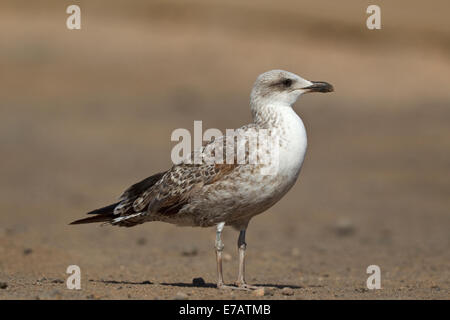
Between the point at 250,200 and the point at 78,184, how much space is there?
458 inches

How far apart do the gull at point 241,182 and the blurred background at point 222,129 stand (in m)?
0.73

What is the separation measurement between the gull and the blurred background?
0.73 m

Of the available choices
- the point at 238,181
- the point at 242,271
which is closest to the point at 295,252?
the point at 242,271

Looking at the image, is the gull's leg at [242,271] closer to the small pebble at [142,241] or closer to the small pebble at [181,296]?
the small pebble at [181,296]

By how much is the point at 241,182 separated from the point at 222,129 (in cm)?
1584

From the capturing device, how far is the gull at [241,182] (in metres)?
7.56

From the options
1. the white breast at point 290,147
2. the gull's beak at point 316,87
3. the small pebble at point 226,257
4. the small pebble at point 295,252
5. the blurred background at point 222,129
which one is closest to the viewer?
the white breast at point 290,147

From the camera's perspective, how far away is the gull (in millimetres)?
7559

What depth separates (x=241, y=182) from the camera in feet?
24.9

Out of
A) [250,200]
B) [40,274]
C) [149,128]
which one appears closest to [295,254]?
[40,274]

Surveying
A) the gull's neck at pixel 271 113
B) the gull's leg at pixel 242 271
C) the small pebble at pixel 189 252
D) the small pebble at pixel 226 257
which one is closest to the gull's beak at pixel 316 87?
the gull's neck at pixel 271 113

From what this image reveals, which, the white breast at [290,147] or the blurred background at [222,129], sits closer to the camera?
the white breast at [290,147]

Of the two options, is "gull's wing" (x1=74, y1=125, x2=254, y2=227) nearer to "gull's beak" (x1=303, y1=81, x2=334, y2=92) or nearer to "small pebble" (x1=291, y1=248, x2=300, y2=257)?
"gull's beak" (x1=303, y1=81, x2=334, y2=92)

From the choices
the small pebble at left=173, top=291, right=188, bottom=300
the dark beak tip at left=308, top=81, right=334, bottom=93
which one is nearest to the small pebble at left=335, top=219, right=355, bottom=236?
the dark beak tip at left=308, top=81, right=334, bottom=93
